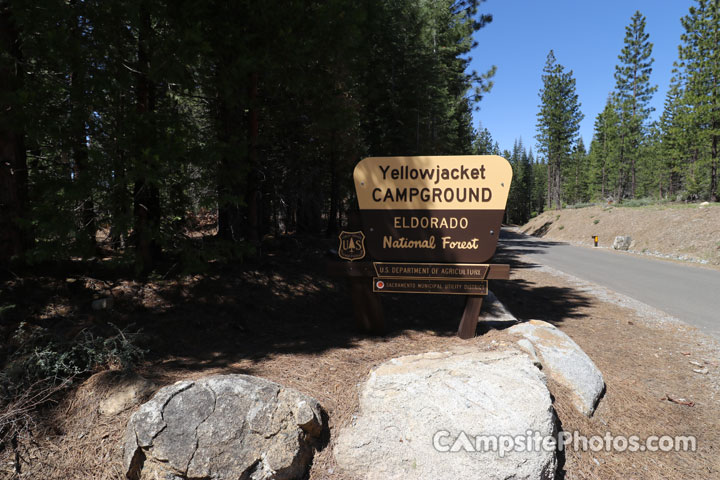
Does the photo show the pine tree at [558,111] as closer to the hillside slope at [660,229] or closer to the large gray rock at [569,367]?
the hillside slope at [660,229]

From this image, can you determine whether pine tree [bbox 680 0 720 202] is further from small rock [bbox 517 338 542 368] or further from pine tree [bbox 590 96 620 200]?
small rock [bbox 517 338 542 368]

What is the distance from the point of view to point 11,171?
5.50m

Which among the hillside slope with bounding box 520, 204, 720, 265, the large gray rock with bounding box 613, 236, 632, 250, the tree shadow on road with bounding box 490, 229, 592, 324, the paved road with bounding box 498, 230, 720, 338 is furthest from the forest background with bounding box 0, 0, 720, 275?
the large gray rock with bounding box 613, 236, 632, 250

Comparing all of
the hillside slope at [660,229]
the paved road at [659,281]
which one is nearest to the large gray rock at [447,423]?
the paved road at [659,281]

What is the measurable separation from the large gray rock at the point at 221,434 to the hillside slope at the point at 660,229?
1748 cm

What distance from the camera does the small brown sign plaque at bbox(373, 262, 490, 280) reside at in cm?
497

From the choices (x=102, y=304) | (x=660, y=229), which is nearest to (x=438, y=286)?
(x=102, y=304)

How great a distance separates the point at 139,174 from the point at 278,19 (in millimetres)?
3403

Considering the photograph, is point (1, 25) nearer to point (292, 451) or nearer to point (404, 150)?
point (292, 451)

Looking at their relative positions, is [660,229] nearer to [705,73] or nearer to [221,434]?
[705,73]

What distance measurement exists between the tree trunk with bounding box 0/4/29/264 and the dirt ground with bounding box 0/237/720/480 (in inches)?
28.8

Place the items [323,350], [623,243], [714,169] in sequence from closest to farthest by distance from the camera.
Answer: [323,350]
[623,243]
[714,169]

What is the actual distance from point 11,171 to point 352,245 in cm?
515

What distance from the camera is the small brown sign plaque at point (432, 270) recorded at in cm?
497
